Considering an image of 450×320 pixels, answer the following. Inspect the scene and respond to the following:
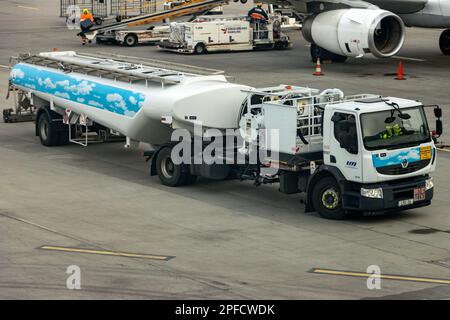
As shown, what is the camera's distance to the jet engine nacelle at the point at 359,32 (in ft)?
139

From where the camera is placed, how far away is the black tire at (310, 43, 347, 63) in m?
47.7

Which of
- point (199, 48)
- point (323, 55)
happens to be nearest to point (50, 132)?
point (323, 55)

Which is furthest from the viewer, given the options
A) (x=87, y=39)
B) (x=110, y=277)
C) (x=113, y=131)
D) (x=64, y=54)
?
(x=87, y=39)

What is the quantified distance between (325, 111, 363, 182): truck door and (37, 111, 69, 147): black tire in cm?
1131

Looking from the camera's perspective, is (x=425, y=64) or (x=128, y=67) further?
(x=425, y=64)

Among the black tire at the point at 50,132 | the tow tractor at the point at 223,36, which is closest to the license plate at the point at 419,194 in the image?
Result: the black tire at the point at 50,132

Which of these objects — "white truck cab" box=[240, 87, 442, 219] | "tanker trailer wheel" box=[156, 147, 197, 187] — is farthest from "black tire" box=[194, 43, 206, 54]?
"white truck cab" box=[240, 87, 442, 219]

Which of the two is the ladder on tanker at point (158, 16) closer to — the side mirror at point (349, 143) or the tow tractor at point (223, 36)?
the tow tractor at point (223, 36)

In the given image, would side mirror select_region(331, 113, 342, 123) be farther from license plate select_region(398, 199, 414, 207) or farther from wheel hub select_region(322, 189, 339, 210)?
license plate select_region(398, 199, 414, 207)

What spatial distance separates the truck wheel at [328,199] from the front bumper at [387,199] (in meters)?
0.29

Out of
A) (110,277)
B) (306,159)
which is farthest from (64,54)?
(110,277)

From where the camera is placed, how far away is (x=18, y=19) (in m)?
69.1
